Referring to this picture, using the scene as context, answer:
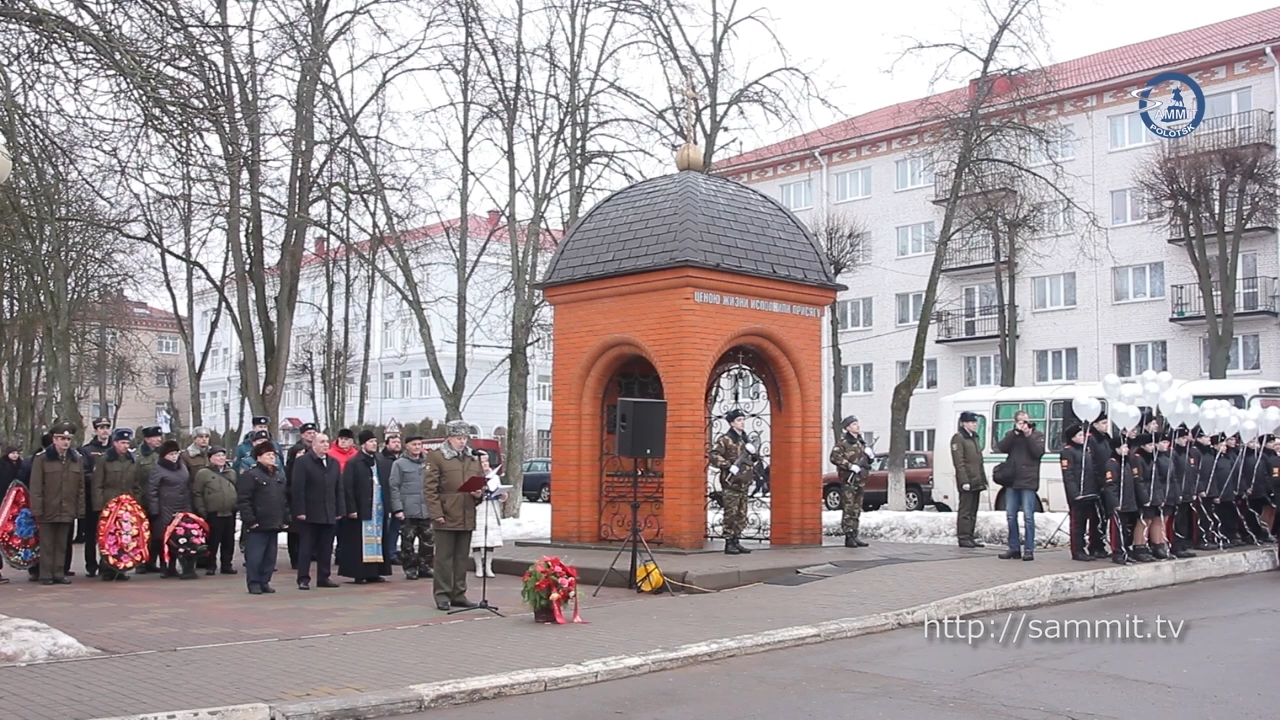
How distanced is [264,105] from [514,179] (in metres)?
10.8

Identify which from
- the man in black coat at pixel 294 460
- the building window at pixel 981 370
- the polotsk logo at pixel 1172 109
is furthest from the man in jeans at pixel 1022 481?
the building window at pixel 981 370

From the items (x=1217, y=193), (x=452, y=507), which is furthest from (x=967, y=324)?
(x=452, y=507)

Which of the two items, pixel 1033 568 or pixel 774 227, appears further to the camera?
pixel 774 227

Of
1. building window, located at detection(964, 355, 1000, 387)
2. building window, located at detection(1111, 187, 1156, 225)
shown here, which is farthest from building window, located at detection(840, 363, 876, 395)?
building window, located at detection(1111, 187, 1156, 225)

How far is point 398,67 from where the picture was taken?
70.5 ft

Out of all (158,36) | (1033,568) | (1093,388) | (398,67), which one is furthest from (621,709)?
(1093,388)

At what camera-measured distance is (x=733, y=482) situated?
51.2 feet

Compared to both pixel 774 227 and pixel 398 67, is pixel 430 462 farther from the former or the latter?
pixel 398 67

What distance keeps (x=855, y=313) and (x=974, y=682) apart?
45.2m

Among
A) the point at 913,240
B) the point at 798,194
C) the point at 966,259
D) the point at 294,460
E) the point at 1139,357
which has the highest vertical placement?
the point at 798,194

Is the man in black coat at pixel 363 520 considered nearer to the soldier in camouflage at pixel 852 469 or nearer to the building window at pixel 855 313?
the soldier in camouflage at pixel 852 469

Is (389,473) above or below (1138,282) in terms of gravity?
below

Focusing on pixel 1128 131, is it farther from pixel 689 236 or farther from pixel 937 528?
pixel 689 236

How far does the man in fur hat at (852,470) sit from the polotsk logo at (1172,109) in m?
18.0
